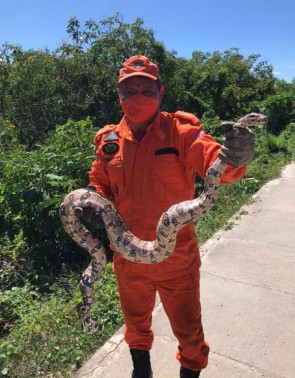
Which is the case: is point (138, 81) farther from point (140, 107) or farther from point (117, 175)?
point (117, 175)

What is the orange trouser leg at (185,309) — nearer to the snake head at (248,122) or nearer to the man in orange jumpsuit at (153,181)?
the man in orange jumpsuit at (153,181)

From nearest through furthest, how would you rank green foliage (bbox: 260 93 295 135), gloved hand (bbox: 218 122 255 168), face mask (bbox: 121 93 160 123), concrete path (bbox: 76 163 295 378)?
1. gloved hand (bbox: 218 122 255 168)
2. face mask (bbox: 121 93 160 123)
3. concrete path (bbox: 76 163 295 378)
4. green foliage (bbox: 260 93 295 135)

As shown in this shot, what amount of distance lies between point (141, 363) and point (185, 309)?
0.66m

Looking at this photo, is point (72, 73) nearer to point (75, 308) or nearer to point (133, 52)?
point (133, 52)

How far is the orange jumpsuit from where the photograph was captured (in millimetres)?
2348

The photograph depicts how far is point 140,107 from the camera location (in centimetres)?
231

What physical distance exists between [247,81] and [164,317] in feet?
53.1

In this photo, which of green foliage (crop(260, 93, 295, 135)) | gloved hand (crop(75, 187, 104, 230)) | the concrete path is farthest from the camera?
green foliage (crop(260, 93, 295, 135))

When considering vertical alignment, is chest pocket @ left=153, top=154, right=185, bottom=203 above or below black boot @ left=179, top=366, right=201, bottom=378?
above

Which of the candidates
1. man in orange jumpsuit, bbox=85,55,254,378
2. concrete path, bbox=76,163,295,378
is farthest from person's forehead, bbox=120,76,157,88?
concrete path, bbox=76,163,295,378

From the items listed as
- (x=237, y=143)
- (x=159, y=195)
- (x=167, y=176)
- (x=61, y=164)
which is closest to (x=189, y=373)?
(x=159, y=195)

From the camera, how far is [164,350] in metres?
3.38

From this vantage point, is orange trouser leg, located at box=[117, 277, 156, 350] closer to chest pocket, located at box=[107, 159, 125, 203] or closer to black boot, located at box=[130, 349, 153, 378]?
black boot, located at box=[130, 349, 153, 378]

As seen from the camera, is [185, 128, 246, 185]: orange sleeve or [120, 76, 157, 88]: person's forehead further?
[120, 76, 157, 88]: person's forehead
